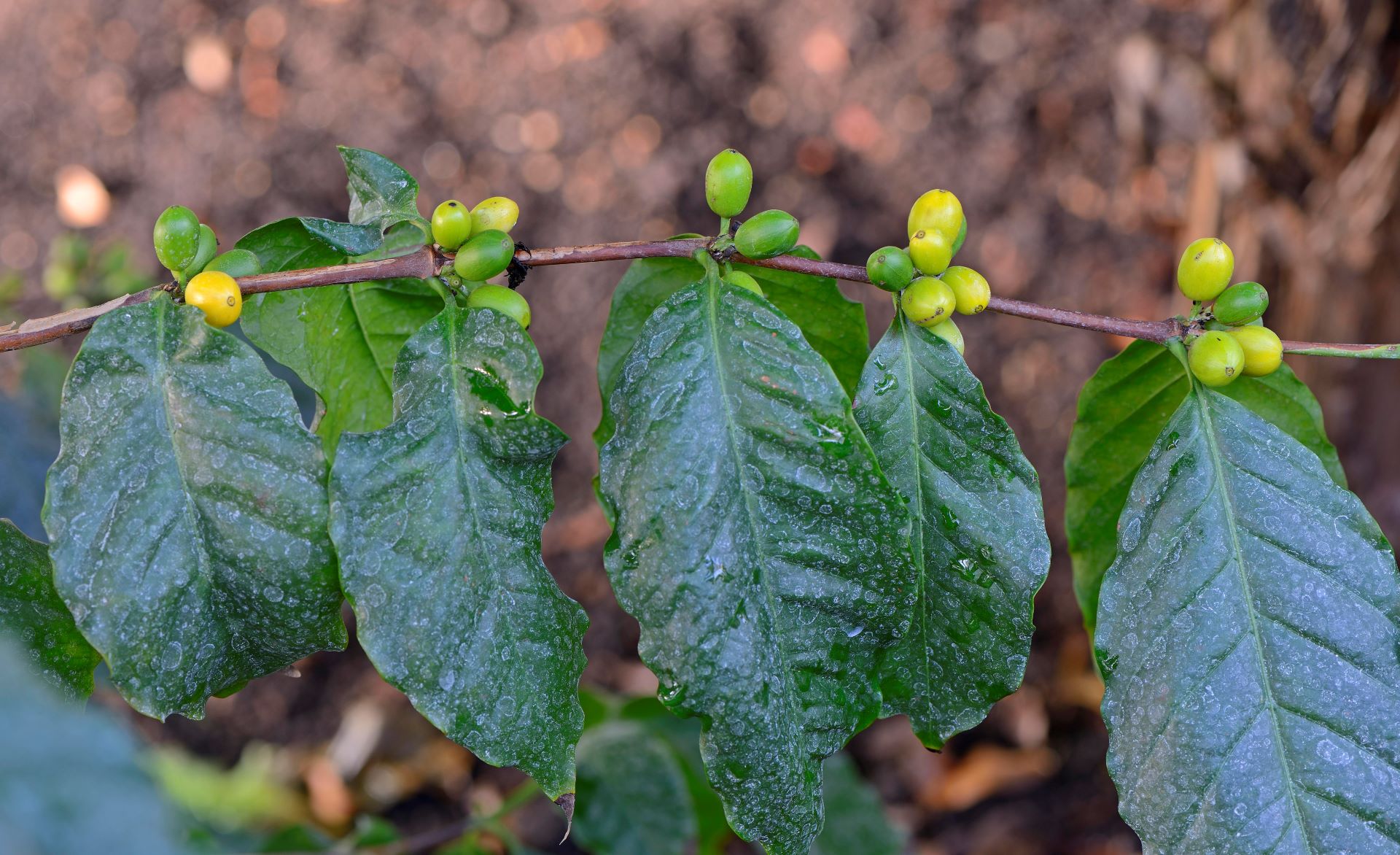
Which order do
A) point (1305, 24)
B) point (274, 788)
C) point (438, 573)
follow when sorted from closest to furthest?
point (438, 573)
point (1305, 24)
point (274, 788)

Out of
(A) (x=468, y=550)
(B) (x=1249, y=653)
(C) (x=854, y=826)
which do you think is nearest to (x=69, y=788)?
(A) (x=468, y=550)

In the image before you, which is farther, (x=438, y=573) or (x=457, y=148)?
(x=457, y=148)

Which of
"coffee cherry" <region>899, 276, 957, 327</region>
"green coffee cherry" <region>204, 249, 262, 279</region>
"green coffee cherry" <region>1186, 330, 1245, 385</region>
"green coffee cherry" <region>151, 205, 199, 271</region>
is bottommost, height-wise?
"green coffee cherry" <region>204, 249, 262, 279</region>

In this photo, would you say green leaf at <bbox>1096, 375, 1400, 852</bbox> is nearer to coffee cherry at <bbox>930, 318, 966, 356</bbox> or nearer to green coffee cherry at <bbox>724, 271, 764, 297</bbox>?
coffee cherry at <bbox>930, 318, 966, 356</bbox>

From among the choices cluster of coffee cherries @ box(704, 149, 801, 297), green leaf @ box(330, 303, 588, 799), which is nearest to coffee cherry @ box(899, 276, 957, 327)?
cluster of coffee cherries @ box(704, 149, 801, 297)

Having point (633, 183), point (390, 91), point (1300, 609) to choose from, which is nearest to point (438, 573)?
point (1300, 609)

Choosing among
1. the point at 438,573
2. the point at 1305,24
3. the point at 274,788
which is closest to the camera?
the point at 438,573

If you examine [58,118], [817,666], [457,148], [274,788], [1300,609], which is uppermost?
[1300,609]

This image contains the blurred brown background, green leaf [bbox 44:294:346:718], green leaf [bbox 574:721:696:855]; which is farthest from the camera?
the blurred brown background

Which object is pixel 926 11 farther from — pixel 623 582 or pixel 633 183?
pixel 623 582
